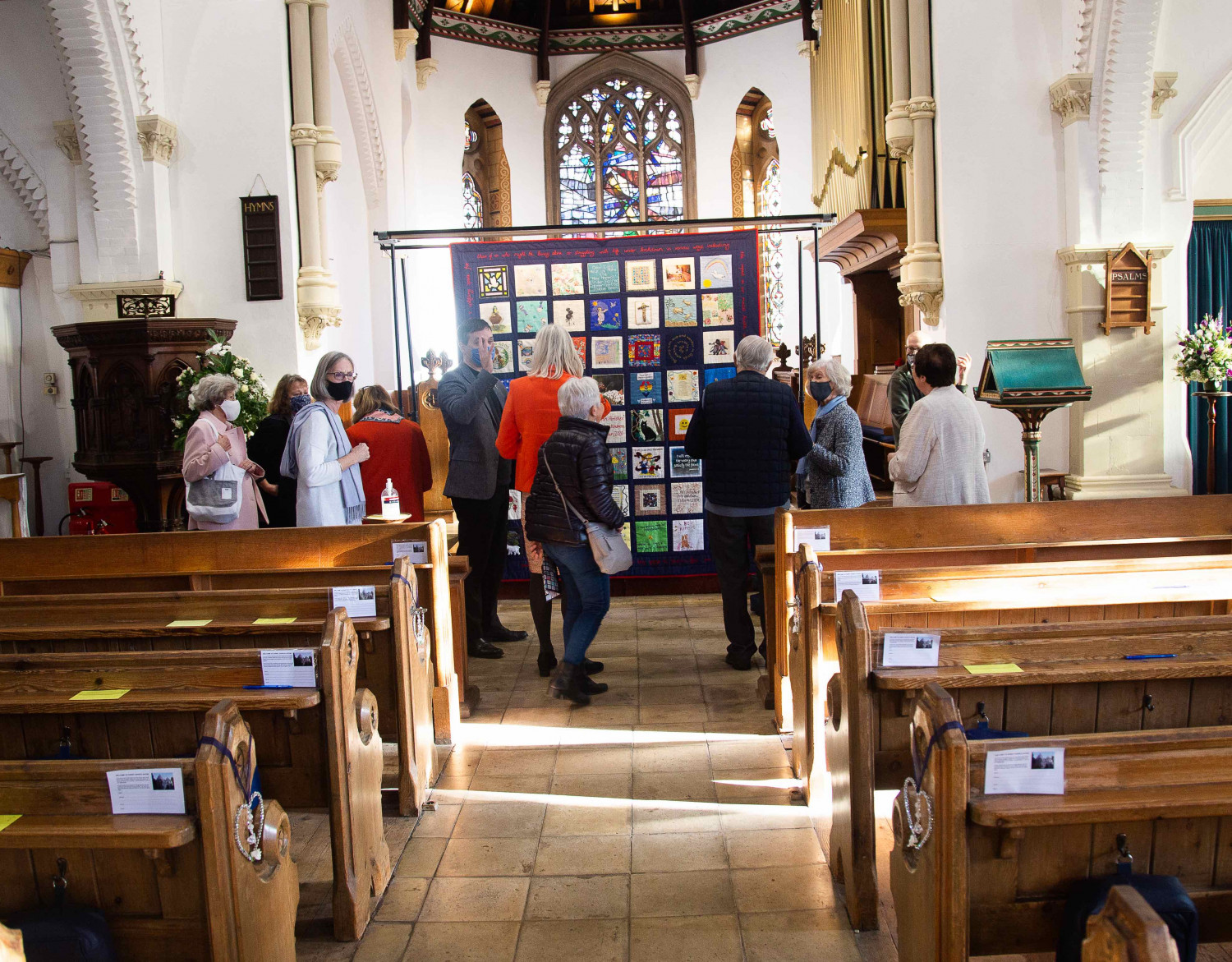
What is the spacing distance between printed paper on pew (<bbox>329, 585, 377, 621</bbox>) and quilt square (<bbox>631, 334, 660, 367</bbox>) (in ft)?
11.4

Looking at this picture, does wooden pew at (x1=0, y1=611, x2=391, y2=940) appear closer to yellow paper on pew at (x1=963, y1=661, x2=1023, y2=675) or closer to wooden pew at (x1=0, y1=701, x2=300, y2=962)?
wooden pew at (x1=0, y1=701, x2=300, y2=962)

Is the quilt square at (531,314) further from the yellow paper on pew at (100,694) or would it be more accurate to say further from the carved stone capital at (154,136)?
the yellow paper on pew at (100,694)

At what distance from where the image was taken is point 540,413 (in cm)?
506

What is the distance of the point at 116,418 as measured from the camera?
6.52 m

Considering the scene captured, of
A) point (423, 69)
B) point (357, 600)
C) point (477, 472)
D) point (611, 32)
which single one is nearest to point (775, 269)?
point (611, 32)

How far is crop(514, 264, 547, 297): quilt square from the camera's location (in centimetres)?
657

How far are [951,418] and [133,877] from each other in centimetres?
334

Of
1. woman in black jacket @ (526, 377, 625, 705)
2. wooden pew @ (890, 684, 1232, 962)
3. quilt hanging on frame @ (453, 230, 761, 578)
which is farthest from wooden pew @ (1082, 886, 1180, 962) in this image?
quilt hanging on frame @ (453, 230, 761, 578)

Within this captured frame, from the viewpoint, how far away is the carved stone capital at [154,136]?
24.4 ft

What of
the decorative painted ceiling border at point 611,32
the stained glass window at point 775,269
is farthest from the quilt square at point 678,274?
the decorative painted ceiling border at point 611,32

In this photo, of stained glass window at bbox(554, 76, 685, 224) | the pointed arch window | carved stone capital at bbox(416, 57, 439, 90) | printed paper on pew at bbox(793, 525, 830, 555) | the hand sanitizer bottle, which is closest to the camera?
printed paper on pew at bbox(793, 525, 830, 555)

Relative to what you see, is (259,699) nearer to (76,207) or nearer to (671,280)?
(671,280)

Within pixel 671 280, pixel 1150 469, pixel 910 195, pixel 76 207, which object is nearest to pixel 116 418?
pixel 76 207

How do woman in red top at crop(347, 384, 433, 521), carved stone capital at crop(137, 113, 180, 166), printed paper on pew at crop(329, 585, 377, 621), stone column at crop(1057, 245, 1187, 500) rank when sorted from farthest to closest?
carved stone capital at crop(137, 113, 180, 166), stone column at crop(1057, 245, 1187, 500), woman in red top at crop(347, 384, 433, 521), printed paper on pew at crop(329, 585, 377, 621)
